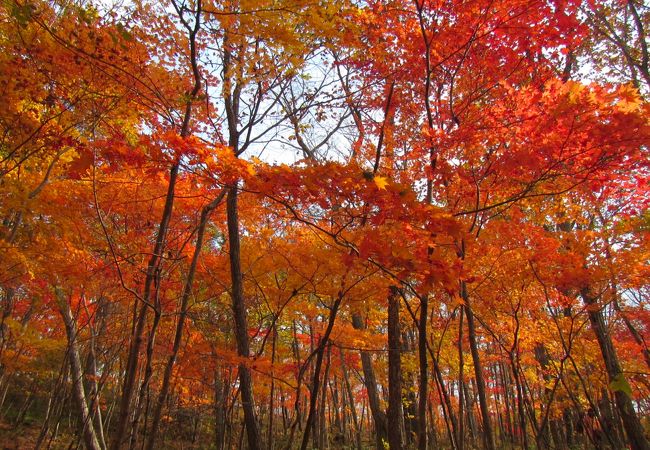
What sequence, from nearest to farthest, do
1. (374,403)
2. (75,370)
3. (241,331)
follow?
(241,331) → (75,370) → (374,403)

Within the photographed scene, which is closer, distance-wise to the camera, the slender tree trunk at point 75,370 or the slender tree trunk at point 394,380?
the slender tree trunk at point 394,380

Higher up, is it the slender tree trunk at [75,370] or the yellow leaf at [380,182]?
the yellow leaf at [380,182]

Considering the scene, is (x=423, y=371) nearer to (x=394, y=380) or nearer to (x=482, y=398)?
(x=482, y=398)

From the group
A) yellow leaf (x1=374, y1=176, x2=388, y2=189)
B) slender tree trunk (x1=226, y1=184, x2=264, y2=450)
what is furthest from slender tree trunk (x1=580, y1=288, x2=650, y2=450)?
yellow leaf (x1=374, y1=176, x2=388, y2=189)

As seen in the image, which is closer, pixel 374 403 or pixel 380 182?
pixel 380 182

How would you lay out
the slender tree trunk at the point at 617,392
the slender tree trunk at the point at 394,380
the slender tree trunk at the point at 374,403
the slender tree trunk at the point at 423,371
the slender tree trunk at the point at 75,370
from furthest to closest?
the slender tree trunk at the point at 374,403, the slender tree trunk at the point at 617,392, the slender tree trunk at the point at 75,370, the slender tree trunk at the point at 394,380, the slender tree trunk at the point at 423,371

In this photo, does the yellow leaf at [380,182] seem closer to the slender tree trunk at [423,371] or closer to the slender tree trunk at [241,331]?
the slender tree trunk at [423,371]

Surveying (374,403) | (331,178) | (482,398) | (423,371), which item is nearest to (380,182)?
(331,178)

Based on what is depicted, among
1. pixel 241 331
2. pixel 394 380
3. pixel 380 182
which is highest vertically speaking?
pixel 380 182

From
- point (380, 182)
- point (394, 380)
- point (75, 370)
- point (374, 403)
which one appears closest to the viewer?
point (380, 182)

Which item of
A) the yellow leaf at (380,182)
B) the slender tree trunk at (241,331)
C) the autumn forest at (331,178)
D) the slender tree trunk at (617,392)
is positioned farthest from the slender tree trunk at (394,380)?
the slender tree trunk at (617,392)

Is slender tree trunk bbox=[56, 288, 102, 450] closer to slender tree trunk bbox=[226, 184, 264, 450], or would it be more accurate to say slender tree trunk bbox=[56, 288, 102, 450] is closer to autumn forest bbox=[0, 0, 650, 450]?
autumn forest bbox=[0, 0, 650, 450]

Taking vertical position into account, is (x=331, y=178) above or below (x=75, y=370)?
above

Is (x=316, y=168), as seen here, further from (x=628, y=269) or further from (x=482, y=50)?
(x=628, y=269)
